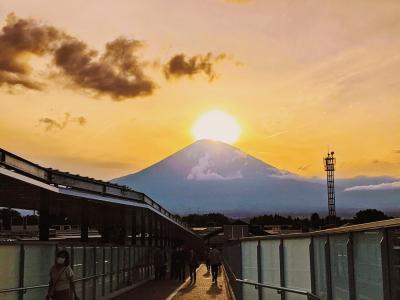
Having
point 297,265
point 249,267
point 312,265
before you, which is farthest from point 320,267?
point 249,267

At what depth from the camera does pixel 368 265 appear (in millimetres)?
5637

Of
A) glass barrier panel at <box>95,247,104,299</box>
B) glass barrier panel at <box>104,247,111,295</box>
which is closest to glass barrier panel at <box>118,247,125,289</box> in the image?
glass barrier panel at <box>104,247,111,295</box>

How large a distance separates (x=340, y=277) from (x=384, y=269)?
2.15 meters

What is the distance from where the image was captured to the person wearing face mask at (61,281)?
39.4 ft

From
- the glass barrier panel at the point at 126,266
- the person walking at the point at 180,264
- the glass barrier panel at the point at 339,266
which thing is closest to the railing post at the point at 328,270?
the glass barrier panel at the point at 339,266

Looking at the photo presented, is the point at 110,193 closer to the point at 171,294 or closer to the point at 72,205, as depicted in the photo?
the point at 72,205

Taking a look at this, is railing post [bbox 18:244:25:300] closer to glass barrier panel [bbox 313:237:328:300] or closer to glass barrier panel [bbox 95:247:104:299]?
glass barrier panel [bbox 313:237:328:300]

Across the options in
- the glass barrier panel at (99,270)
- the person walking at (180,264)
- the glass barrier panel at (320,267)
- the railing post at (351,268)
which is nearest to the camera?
the railing post at (351,268)

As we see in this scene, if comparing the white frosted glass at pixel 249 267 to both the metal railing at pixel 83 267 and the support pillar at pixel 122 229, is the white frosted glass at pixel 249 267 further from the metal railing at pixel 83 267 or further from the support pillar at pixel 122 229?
the support pillar at pixel 122 229

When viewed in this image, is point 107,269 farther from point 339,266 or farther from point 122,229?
point 122,229

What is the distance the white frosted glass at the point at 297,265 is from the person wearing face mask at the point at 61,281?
13.6 feet

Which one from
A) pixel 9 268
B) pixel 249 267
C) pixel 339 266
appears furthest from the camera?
pixel 249 267

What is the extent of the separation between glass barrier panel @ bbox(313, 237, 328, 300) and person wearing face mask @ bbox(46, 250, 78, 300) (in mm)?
5285

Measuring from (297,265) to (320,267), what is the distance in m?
1.79
